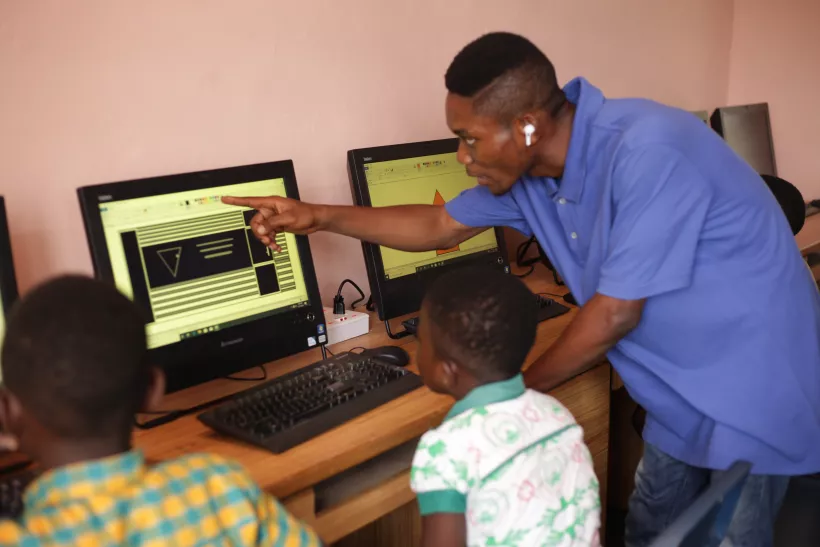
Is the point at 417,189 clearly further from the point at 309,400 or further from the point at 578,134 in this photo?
the point at 309,400

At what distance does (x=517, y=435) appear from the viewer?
1.05m

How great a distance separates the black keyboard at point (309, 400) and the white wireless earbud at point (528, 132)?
54cm

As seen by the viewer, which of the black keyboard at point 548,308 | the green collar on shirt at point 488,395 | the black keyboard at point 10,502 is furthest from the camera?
the black keyboard at point 548,308

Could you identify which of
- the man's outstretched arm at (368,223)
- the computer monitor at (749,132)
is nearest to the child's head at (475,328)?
the man's outstretched arm at (368,223)

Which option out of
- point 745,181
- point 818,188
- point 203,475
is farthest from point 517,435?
point 818,188

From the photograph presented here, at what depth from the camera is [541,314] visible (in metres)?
2.00

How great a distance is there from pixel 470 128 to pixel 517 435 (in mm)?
636

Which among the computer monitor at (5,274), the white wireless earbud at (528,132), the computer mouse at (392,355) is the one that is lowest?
the computer mouse at (392,355)

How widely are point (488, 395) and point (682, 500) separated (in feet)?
2.30

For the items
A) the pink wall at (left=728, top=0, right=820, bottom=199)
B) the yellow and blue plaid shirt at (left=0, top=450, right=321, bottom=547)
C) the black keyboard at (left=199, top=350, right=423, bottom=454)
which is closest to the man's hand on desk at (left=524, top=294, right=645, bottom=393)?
the black keyboard at (left=199, top=350, right=423, bottom=454)

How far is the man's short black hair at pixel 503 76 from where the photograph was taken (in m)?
1.36

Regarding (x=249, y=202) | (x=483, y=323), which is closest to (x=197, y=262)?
(x=249, y=202)

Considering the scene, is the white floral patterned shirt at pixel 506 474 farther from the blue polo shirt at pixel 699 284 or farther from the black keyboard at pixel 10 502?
the black keyboard at pixel 10 502

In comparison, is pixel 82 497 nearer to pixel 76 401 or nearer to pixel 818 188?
pixel 76 401
